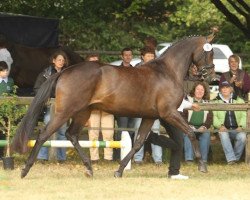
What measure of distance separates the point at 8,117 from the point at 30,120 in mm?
1678

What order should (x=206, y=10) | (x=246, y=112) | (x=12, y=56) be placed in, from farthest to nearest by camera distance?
(x=206, y=10), (x=12, y=56), (x=246, y=112)

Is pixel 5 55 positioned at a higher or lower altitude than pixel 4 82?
higher

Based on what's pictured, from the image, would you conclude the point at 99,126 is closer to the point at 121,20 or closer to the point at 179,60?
the point at 179,60

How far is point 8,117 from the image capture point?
14.1 metres

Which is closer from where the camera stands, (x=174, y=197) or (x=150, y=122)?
(x=174, y=197)

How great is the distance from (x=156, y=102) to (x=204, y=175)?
159cm

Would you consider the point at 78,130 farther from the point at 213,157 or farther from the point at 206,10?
the point at 206,10

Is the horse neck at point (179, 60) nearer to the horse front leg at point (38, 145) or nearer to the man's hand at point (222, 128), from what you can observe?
the horse front leg at point (38, 145)

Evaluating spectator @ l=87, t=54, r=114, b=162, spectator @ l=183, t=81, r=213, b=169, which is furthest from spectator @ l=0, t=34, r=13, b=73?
spectator @ l=183, t=81, r=213, b=169

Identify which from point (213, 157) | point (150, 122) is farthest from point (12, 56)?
point (150, 122)

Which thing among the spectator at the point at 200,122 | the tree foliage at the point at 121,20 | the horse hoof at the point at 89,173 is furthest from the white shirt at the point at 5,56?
the tree foliage at the point at 121,20

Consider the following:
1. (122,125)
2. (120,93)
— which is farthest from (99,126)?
(120,93)

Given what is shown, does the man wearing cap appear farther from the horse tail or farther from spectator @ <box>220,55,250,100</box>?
the horse tail

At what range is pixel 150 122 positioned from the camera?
42.9ft
